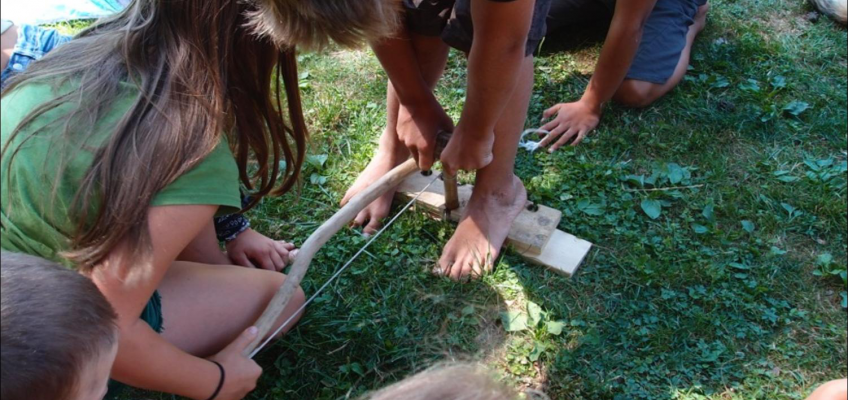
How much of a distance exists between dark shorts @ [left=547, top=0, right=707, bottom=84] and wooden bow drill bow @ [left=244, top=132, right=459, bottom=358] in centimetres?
103

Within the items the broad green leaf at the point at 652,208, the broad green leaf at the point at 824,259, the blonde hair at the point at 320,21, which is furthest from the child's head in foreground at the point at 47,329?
the broad green leaf at the point at 824,259

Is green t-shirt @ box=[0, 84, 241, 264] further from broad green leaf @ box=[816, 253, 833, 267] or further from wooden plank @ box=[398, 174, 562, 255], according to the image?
broad green leaf @ box=[816, 253, 833, 267]

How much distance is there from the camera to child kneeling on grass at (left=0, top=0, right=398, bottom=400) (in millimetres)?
1246

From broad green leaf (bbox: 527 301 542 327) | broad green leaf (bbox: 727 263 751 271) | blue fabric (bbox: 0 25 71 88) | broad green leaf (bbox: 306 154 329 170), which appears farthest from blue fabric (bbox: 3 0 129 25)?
broad green leaf (bbox: 727 263 751 271)

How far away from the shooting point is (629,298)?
200cm

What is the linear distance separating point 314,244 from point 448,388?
36.1 inches

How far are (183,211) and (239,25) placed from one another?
38cm

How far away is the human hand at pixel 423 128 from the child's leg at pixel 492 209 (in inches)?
7.0

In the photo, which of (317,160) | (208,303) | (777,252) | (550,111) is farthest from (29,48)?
(777,252)

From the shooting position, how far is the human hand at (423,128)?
194 cm

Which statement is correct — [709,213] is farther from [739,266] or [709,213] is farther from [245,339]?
[245,339]

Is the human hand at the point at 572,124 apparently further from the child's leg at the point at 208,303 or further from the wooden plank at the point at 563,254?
the child's leg at the point at 208,303

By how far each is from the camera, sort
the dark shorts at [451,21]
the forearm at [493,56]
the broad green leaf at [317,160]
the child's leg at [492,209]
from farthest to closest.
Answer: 1. the broad green leaf at [317,160]
2. the child's leg at [492,209]
3. the dark shorts at [451,21]
4. the forearm at [493,56]

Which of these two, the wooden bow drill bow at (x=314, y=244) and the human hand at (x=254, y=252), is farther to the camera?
the human hand at (x=254, y=252)
